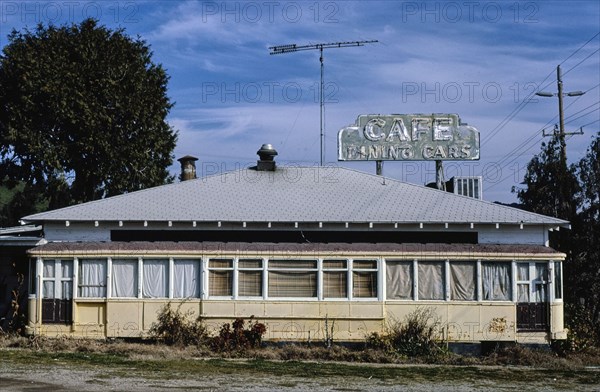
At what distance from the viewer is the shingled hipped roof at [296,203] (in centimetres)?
2359

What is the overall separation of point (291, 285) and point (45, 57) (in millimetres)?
23442

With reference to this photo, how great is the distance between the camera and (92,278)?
77.3 ft

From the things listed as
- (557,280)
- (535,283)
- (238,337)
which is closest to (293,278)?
(238,337)

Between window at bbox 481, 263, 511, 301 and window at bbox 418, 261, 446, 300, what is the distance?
1.17 metres

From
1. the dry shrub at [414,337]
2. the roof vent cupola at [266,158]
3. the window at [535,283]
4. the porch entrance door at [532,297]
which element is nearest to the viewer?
the dry shrub at [414,337]

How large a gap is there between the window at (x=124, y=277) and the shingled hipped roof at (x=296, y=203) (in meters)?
1.27

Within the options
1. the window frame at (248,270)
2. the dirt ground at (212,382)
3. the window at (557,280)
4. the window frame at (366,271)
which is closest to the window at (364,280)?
the window frame at (366,271)

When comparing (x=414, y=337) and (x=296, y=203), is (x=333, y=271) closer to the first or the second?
(x=296, y=203)

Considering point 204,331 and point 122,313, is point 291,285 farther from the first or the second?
point 122,313

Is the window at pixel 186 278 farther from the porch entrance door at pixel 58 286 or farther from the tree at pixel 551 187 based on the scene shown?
the tree at pixel 551 187

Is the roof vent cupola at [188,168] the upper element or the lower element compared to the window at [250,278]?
upper

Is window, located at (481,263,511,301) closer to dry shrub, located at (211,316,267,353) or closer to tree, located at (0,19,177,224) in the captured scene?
dry shrub, located at (211,316,267,353)

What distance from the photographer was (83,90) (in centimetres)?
4100

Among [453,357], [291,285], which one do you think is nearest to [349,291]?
[291,285]
